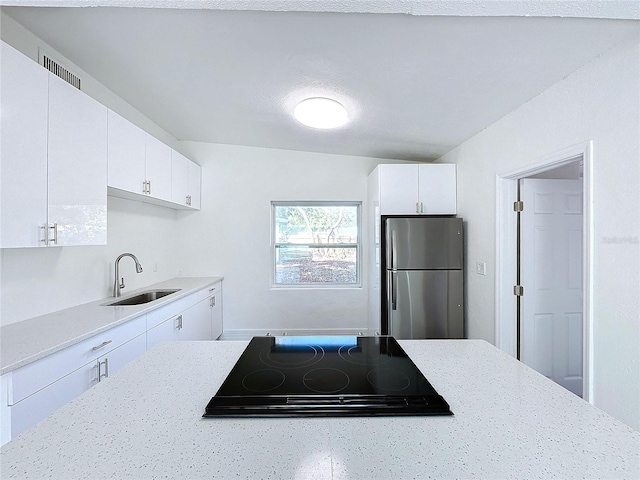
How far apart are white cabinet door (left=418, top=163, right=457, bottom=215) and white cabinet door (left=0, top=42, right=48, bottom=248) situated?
3.05 m

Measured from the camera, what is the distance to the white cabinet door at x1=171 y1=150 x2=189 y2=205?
3078 mm

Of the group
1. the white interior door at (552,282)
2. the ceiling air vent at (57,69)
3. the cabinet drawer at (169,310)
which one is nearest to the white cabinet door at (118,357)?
the cabinet drawer at (169,310)

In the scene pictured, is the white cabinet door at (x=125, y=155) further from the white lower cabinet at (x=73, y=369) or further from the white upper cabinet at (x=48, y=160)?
the white lower cabinet at (x=73, y=369)

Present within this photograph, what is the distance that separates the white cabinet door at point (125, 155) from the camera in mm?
2080

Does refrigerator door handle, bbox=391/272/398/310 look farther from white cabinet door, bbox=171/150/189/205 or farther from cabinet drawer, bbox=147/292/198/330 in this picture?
white cabinet door, bbox=171/150/189/205

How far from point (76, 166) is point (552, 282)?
355cm

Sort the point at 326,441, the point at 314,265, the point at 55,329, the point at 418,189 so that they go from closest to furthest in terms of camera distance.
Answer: the point at 326,441 < the point at 55,329 < the point at 418,189 < the point at 314,265

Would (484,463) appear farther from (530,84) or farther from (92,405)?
(530,84)

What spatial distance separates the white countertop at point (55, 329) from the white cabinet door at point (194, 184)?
156 centimetres

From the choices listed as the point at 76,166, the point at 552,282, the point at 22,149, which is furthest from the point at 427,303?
the point at 22,149

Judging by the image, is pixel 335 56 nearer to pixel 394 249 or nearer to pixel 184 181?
pixel 394 249

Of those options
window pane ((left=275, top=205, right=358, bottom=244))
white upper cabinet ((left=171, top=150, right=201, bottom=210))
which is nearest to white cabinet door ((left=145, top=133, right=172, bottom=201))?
white upper cabinet ((left=171, top=150, right=201, bottom=210))

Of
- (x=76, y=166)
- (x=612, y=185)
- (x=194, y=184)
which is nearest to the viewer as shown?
(x=612, y=185)

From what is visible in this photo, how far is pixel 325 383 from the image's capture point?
3.00 ft
